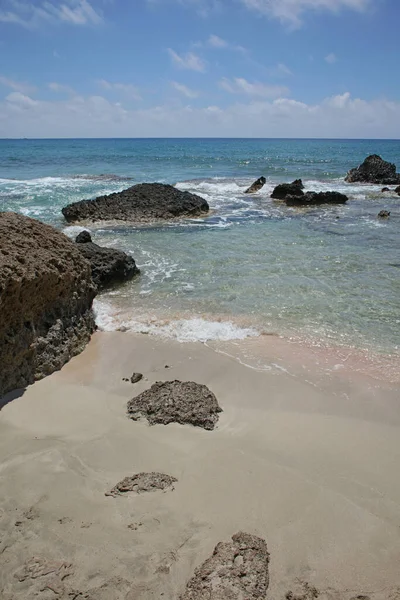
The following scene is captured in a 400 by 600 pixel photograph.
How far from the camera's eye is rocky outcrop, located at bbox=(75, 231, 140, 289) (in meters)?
8.94

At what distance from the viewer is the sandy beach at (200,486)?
2.84m

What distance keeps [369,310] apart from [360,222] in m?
9.21

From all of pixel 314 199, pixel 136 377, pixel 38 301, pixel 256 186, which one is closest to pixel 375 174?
pixel 256 186

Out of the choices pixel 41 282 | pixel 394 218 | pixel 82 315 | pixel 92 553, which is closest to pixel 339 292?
pixel 82 315

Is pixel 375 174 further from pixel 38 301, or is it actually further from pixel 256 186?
pixel 38 301

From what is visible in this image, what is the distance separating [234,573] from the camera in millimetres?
2816

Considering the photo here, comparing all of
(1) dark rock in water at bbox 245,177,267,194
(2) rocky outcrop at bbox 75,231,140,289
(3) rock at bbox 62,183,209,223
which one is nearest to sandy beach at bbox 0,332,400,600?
(2) rocky outcrop at bbox 75,231,140,289

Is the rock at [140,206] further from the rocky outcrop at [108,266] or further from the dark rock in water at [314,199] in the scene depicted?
the rocky outcrop at [108,266]

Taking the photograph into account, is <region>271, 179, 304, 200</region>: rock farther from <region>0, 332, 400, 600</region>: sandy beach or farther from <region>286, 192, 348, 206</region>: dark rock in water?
<region>0, 332, 400, 600</region>: sandy beach

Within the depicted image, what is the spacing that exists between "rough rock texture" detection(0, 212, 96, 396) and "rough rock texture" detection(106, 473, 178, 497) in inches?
81.4

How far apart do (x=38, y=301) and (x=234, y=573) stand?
12.9ft

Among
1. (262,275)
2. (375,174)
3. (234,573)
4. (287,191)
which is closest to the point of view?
(234,573)

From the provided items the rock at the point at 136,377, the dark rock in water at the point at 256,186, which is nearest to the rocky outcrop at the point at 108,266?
the rock at the point at 136,377

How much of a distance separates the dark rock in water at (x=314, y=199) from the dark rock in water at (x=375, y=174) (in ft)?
34.2
